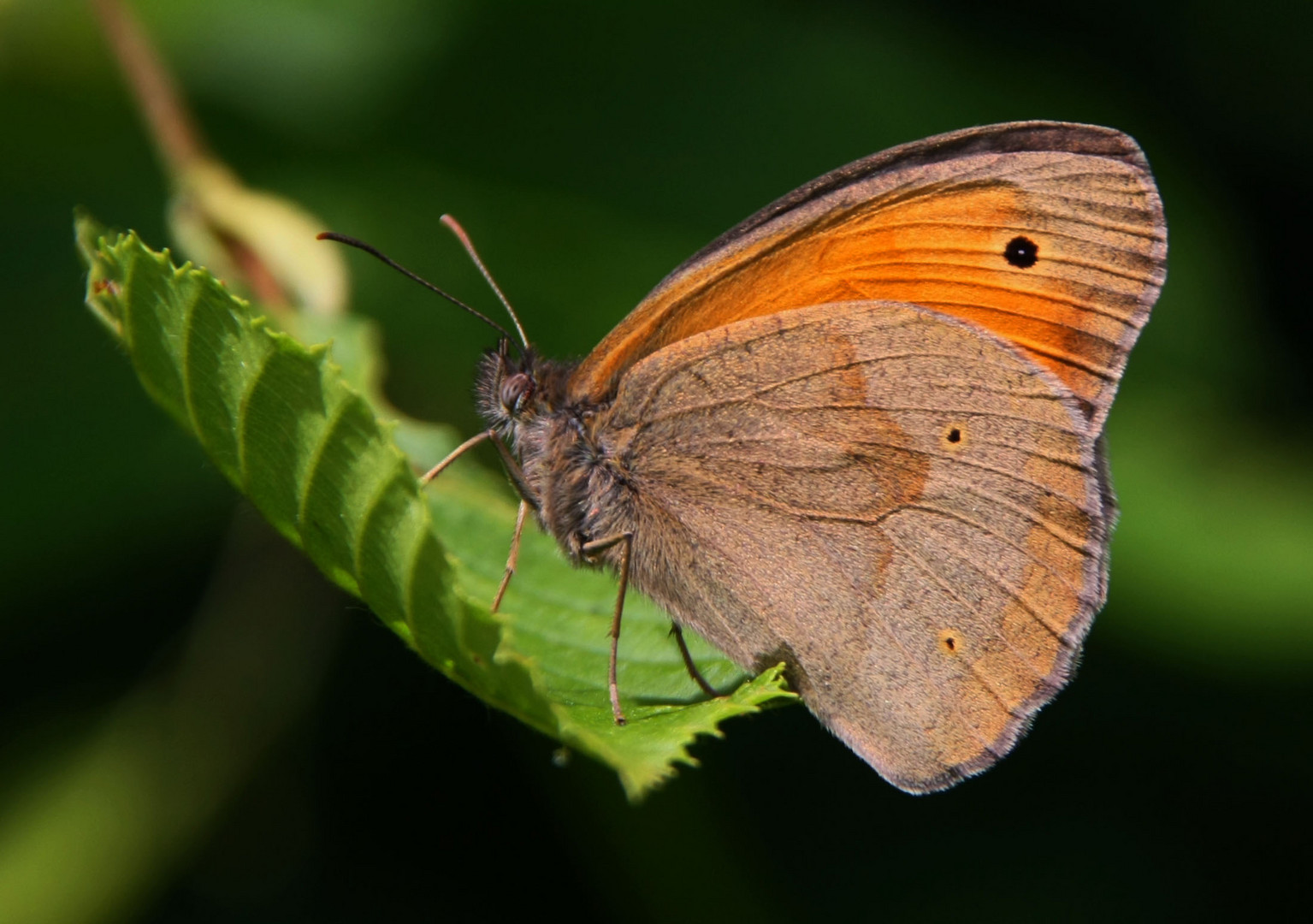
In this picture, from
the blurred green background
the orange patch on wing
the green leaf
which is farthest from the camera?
the blurred green background

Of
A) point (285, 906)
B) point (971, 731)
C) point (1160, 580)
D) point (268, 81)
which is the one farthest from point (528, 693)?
point (268, 81)

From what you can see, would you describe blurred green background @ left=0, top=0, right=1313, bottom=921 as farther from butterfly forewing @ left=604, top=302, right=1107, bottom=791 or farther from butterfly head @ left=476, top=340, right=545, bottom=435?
butterfly forewing @ left=604, top=302, right=1107, bottom=791

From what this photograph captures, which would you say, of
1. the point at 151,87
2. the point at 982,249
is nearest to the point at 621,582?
the point at 982,249

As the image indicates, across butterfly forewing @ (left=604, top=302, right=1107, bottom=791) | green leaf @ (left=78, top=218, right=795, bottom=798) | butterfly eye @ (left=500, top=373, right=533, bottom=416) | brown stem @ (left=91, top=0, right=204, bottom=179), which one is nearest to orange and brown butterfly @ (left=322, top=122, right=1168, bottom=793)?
butterfly forewing @ (left=604, top=302, right=1107, bottom=791)

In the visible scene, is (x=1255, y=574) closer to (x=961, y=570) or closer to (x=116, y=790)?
(x=961, y=570)

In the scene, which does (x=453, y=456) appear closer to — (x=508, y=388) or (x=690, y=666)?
(x=508, y=388)
